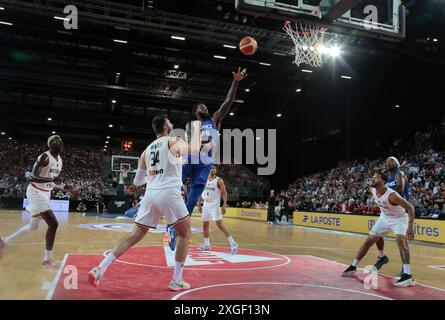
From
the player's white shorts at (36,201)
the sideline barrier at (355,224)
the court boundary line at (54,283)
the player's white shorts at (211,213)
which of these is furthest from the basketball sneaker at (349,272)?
the sideline barrier at (355,224)

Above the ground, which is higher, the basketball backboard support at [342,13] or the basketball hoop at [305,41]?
the basketball hoop at [305,41]

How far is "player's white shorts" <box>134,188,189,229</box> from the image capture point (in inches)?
180

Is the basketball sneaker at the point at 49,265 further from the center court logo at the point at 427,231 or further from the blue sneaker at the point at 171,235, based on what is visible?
the center court logo at the point at 427,231

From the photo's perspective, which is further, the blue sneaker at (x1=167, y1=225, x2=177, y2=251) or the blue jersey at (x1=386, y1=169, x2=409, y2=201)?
the blue jersey at (x1=386, y1=169, x2=409, y2=201)

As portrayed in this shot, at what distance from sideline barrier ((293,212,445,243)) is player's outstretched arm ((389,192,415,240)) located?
355 inches

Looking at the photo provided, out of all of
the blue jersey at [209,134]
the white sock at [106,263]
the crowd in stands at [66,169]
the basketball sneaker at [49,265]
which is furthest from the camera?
the crowd in stands at [66,169]

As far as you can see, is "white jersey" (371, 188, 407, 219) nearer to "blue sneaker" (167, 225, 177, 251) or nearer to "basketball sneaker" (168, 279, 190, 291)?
"blue sneaker" (167, 225, 177, 251)

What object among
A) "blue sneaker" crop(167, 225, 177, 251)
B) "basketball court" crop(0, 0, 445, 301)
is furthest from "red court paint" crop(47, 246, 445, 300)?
"blue sneaker" crop(167, 225, 177, 251)

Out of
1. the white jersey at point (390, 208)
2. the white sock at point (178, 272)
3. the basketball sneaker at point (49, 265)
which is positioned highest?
the white jersey at point (390, 208)

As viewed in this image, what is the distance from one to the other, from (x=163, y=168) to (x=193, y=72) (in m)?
20.8

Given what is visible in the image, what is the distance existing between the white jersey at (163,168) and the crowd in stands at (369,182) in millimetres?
12968

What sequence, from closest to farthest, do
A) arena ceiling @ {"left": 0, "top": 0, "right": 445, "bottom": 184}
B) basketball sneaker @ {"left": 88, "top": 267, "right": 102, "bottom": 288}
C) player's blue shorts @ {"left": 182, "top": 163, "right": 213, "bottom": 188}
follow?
basketball sneaker @ {"left": 88, "top": 267, "right": 102, "bottom": 288}
player's blue shorts @ {"left": 182, "top": 163, "right": 213, "bottom": 188}
arena ceiling @ {"left": 0, "top": 0, "right": 445, "bottom": 184}

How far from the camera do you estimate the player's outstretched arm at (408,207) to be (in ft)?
18.7

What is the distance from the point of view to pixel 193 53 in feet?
70.6
